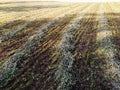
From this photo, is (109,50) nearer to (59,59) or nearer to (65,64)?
(59,59)

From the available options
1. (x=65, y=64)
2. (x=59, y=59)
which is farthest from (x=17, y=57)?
(x=65, y=64)

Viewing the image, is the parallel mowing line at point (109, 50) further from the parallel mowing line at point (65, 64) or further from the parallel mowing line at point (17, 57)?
the parallel mowing line at point (17, 57)

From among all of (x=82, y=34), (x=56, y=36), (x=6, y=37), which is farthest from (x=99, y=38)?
(x=6, y=37)

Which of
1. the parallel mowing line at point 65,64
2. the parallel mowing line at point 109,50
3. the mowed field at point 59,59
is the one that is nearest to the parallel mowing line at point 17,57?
the mowed field at point 59,59

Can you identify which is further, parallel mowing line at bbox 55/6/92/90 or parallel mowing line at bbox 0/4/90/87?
parallel mowing line at bbox 0/4/90/87

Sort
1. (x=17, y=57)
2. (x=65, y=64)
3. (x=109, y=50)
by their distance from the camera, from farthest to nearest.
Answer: (x=109, y=50), (x=17, y=57), (x=65, y=64)

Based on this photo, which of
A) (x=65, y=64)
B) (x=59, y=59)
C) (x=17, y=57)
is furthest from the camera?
(x=17, y=57)

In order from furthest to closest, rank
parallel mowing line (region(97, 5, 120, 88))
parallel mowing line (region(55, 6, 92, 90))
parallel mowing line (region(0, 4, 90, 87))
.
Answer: parallel mowing line (region(97, 5, 120, 88)) → parallel mowing line (region(0, 4, 90, 87)) → parallel mowing line (region(55, 6, 92, 90))

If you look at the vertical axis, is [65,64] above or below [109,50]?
above

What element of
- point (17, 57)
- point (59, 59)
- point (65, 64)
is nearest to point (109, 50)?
point (59, 59)

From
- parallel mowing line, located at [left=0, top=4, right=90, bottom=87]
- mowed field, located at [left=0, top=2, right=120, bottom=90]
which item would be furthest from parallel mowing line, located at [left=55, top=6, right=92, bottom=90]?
parallel mowing line, located at [left=0, top=4, right=90, bottom=87]

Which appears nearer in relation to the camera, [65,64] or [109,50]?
[65,64]

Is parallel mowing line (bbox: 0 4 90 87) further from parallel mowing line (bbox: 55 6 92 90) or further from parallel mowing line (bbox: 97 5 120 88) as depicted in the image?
parallel mowing line (bbox: 97 5 120 88)
